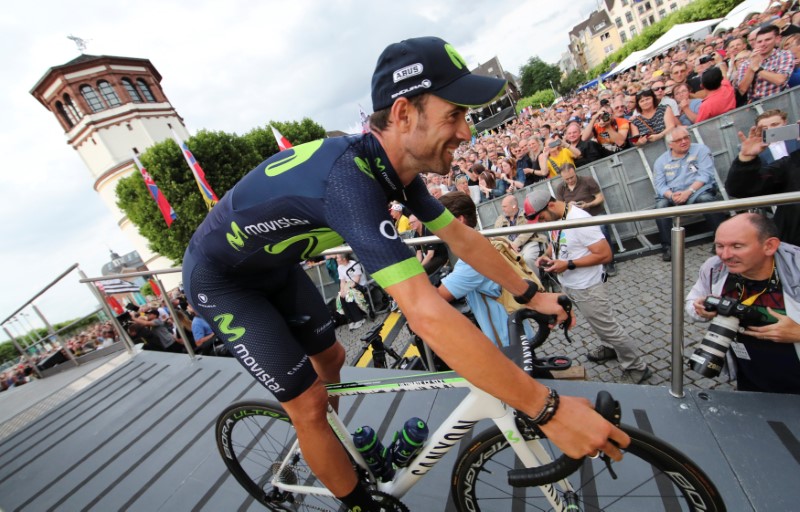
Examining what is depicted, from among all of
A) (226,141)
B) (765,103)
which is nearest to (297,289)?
(765,103)

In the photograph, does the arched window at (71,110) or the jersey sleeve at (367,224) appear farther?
the arched window at (71,110)

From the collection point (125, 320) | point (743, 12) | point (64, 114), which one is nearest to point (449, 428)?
point (125, 320)

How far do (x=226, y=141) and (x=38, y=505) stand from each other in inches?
905

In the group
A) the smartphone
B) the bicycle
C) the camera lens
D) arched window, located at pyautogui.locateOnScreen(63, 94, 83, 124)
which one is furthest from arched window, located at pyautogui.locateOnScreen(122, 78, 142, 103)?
the camera lens

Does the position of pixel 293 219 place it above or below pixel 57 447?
above

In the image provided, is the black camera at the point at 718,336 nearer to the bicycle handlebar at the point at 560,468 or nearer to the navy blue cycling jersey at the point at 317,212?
the bicycle handlebar at the point at 560,468

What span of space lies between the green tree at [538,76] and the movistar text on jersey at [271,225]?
3631 inches

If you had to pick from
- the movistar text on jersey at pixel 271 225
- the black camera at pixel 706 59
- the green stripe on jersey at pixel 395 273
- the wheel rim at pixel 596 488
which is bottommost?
the wheel rim at pixel 596 488

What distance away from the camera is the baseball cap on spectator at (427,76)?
1.33 metres

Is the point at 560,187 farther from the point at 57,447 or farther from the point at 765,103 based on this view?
the point at 57,447

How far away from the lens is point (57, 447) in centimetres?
378

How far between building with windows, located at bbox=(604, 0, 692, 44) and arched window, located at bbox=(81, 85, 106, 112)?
330 feet

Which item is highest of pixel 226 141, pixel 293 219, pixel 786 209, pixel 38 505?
pixel 226 141

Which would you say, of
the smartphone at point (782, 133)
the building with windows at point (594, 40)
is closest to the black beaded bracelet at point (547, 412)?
the smartphone at point (782, 133)
